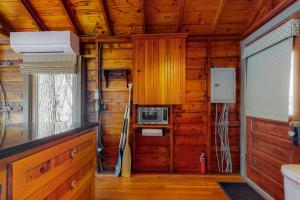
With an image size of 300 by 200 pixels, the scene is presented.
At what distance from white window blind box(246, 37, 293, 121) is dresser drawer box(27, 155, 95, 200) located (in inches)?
81.1

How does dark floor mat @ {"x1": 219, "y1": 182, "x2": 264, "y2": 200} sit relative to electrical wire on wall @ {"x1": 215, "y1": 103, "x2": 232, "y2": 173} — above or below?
below

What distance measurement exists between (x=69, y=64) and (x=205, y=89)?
225cm

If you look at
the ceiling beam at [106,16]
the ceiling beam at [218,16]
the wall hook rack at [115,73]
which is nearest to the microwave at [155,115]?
the wall hook rack at [115,73]

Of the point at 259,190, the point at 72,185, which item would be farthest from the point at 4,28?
the point at 259,190

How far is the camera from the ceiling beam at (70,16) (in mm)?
2623

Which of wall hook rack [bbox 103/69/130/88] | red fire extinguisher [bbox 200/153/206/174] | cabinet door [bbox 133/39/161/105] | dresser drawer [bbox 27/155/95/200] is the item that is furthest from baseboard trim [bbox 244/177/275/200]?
wall hook rack [bbox 103/69/130/88]

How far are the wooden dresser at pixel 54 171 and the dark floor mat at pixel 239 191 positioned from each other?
1.75 meters

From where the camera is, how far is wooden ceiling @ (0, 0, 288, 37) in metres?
2.65

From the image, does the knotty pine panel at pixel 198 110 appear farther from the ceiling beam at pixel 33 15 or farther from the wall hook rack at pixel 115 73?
the ceiling beam at pixel 33 15

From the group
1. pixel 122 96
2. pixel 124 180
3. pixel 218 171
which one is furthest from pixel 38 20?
pixel 218 171

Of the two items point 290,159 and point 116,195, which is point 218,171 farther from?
point 116,195

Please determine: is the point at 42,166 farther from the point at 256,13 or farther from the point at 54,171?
the point at 256,13

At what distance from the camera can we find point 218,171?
10.4 ft

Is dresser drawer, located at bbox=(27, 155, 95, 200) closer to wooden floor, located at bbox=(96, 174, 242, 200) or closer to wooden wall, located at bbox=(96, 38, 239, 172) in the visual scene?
wooden floor, located at bbox=(96, 174, 242, 200)
